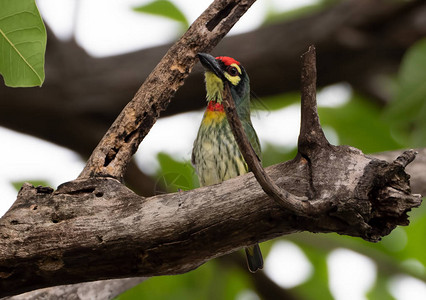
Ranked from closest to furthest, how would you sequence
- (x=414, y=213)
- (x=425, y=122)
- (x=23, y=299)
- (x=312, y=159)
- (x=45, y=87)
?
(x=312, y=159) → (x=23, y=299) → (x=425, y=122) → (x=414, y=213) → (x=45, y=87)

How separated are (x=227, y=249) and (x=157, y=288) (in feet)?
8.72

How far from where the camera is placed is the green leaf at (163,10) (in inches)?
187

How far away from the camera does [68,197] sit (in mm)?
2350

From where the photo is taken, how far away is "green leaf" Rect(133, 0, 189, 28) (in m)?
4.75

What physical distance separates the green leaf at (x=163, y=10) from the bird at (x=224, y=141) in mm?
1328

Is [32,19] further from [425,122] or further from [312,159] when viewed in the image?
[425,122]

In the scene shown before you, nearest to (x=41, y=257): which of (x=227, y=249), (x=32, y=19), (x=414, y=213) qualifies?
(x=227, y=249)

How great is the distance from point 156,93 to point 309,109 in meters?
0.81

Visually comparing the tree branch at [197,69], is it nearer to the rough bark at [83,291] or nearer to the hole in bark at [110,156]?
the rough bark at [83,291]

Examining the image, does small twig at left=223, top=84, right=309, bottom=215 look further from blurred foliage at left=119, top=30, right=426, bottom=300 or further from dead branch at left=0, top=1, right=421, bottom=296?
blurred foliage at left=119, top=30, right=426, bottom=300

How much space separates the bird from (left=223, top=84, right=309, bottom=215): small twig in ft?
5.34

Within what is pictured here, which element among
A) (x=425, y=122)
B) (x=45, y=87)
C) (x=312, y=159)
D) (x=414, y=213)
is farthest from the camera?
(x=45, y=87)

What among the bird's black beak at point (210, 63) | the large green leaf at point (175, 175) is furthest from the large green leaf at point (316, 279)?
the bird's black beak at point (210, 63)

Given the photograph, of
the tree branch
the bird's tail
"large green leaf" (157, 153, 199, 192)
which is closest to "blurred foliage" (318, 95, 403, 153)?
the tree branch
